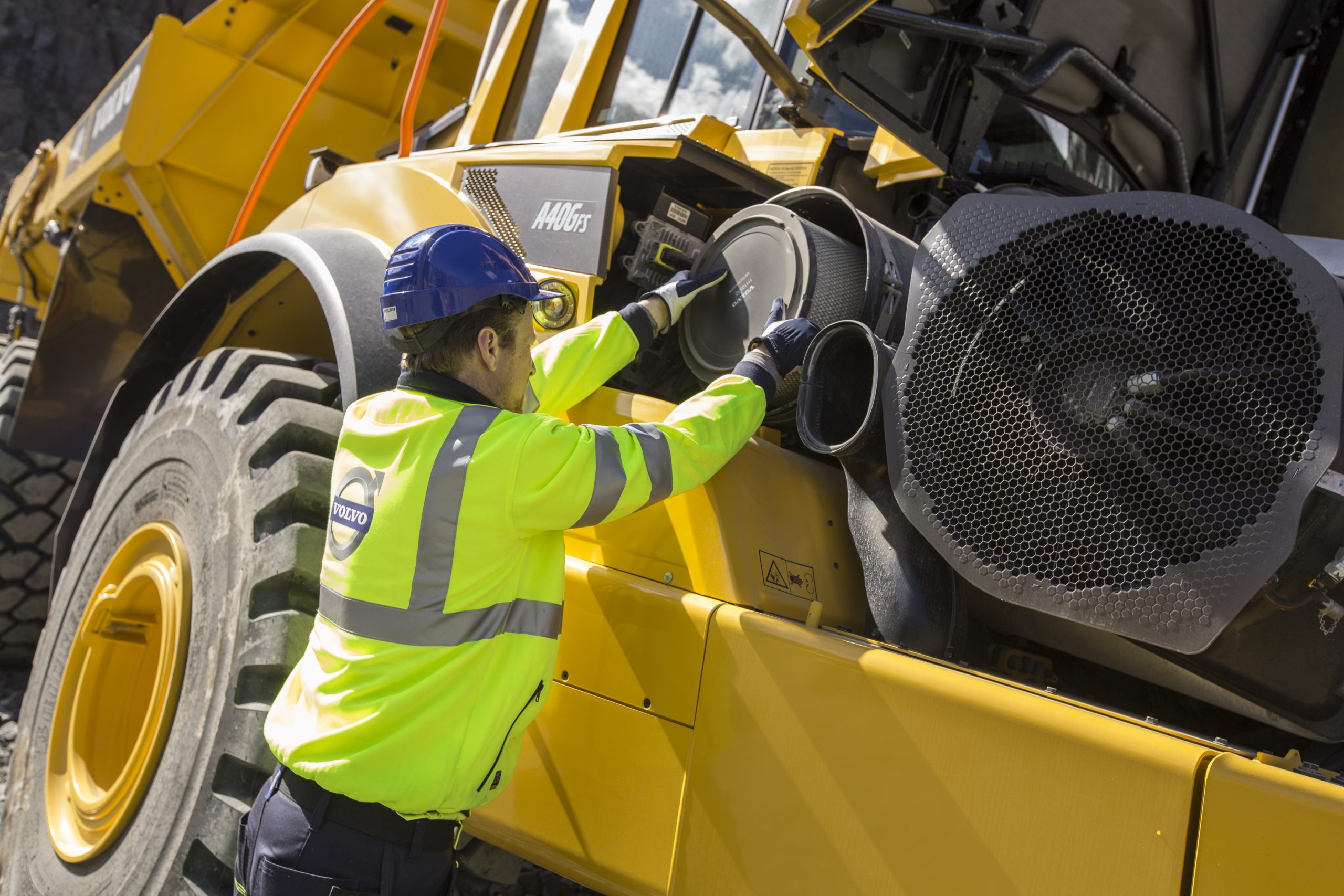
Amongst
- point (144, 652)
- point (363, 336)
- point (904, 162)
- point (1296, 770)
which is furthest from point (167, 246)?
point (1296, 770)

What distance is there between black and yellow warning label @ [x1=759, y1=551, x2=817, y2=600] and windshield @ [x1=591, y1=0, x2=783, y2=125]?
1.40 m

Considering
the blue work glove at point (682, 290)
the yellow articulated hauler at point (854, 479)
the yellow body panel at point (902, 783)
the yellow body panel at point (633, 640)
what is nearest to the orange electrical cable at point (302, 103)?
the yellow articulated hauler at point (854, 479)

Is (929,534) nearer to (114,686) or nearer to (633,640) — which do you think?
(633,640)

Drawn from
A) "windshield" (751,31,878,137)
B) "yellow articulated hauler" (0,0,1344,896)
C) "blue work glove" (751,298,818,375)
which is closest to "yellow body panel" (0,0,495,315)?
"yellow articulated hauler" (0,0,1344,896)

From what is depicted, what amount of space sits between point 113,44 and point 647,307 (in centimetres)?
1559

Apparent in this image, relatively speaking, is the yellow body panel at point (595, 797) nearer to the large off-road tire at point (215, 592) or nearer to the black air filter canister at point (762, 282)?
the large off-road tire at point (215, 592)

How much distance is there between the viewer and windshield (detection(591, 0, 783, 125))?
2775mm

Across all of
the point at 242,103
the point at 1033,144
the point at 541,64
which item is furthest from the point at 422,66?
the point at 242,103

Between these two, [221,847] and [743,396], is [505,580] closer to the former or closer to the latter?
[743,396]

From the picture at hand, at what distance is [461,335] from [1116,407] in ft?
3.85

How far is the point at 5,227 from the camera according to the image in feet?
21.7

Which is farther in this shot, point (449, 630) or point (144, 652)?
point (144, 652)

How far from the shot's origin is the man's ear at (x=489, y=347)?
1918 mm

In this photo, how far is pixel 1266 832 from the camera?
4.23 feet
